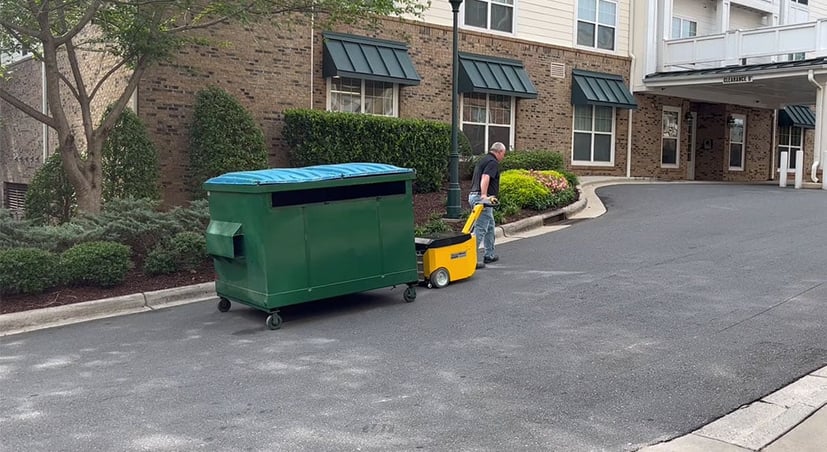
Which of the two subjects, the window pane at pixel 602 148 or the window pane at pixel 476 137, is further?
the window pane at pixel 602 148

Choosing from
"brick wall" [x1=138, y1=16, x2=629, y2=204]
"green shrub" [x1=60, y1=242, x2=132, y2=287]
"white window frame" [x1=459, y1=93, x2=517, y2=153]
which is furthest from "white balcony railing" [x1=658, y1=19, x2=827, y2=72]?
"green shrub" [x1=60, y1=242, x2=132, y2=287]

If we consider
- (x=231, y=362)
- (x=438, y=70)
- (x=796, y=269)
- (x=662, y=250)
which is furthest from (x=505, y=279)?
(x=438, y=70)

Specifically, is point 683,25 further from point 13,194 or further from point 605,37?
point 13,194

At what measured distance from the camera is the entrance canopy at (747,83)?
67.8 ft

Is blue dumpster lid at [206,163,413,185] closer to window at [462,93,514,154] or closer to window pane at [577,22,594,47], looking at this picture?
window at [462,93,514,154]

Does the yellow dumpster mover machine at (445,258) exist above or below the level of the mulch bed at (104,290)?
above

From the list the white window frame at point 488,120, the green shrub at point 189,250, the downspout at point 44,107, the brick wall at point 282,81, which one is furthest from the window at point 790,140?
the green shrub at point 189,250

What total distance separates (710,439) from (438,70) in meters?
15.5

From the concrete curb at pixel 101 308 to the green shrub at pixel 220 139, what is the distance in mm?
4764

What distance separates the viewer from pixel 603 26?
23.2 metres

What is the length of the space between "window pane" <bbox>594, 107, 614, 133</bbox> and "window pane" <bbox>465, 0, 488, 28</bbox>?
5190 millimetres

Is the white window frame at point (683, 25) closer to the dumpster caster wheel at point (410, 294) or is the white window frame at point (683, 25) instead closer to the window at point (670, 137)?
the window at point (670, 137)

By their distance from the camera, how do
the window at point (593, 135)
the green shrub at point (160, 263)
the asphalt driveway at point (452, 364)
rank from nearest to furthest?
1. the asphalt driveway at point (452, 364)
2. the green shrub at point (160, 263)
3. the window at point (593, 135)

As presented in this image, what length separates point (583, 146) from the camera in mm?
22688
